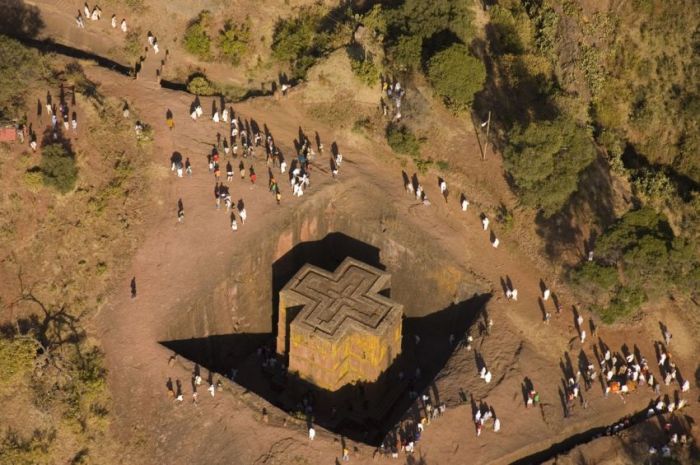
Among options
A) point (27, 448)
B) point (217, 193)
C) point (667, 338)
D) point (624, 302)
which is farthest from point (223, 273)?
point (667, 338)

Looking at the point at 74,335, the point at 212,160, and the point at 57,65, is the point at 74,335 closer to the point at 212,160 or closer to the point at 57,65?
the point at 212,160

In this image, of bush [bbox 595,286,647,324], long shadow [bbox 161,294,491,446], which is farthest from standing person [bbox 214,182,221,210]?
bush [bbox 595,286,647,324]

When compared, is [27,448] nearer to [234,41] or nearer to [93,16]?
[234,41]

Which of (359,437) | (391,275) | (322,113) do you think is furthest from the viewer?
(322,113)

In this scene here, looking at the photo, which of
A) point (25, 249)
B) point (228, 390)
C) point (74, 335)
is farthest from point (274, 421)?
point (25, 249)

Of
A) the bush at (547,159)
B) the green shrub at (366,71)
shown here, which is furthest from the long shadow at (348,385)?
the green shrub at (366,71)

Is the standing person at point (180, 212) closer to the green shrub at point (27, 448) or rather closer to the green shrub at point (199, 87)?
the green shrub at point (199, 87)
